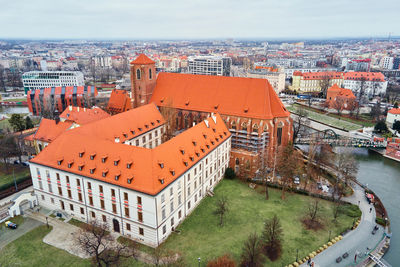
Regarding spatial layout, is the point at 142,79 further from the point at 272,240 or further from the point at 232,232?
the point at 272,240

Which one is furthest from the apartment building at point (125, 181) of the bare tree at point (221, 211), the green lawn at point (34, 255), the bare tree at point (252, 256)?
the bare tree at point (252, 256)

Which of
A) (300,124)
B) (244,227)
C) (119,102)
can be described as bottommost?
(244,227)

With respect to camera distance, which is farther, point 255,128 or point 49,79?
point 49,79

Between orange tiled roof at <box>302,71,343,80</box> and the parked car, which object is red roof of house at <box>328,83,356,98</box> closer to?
orange tiled roof at <box>302,71,343,80</box>

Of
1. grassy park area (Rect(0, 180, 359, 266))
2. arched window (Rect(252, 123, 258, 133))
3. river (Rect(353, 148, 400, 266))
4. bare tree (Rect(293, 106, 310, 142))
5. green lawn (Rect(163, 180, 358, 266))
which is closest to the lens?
grassy park area (Rect(0, 180, 359, 266))

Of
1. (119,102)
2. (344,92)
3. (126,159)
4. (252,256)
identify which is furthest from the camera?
(344,92)

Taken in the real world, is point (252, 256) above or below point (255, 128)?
below

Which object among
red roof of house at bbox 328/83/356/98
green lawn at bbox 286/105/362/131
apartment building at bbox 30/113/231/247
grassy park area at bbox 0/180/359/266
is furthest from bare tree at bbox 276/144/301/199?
red roof of house at bbox 328/83/356/98

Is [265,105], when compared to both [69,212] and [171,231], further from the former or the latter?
[69,212]

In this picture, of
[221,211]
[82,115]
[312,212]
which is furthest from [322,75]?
[221,211]
